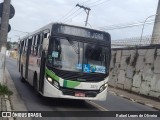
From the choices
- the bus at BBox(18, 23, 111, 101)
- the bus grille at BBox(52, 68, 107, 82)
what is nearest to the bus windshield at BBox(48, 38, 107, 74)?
the bus at BBox(18, 23, 111, 101)

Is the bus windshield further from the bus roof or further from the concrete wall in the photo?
the concrete wall

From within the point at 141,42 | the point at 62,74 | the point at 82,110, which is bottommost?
the point at 82,110

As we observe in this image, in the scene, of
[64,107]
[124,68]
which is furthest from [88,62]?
[124,68]

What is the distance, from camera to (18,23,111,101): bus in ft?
42.6

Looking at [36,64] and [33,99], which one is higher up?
[36,64]

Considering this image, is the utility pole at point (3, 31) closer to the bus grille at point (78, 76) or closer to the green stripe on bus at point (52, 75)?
the green stripe on bus at point (52, 75)

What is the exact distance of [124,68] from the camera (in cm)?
2833

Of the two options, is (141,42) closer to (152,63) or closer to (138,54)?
(138,54)

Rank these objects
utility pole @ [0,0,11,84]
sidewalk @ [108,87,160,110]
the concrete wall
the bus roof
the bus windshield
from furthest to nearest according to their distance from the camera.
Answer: the concrete wall → sidewalk @ [108,87,160,110] → utility pole @ [0,0,11,84] → the bus roof → the bus windshield

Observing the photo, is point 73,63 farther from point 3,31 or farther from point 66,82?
point 3,31

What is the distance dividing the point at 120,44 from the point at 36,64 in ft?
52.7

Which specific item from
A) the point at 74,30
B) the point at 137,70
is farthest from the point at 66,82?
the point at 137,70

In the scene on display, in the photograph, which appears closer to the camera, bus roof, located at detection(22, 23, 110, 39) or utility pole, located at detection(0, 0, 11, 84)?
bus roof, located at detection(22, 23, 110, 39)

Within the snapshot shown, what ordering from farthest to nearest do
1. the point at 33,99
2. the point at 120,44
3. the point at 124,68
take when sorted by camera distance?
the point at 120,44, the point at 124,68, the point at 33,99
